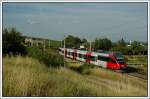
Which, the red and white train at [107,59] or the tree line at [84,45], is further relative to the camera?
the red and white train at [107,59]

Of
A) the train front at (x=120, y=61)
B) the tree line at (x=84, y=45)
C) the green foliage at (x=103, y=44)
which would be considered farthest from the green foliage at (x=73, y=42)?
the train front at (x=120, y=61)

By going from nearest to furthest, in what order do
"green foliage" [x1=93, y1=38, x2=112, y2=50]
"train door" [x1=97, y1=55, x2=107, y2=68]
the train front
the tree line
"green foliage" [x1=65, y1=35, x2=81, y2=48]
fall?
the tree line < the train front < "train door" [x1=97, y1=55, x2=107, y2=68] < "green foliage" [x1=93, y1=38, x2=112, y2=50] < "green foliage" [x1=65, y1=35, x2=81, y2=48]

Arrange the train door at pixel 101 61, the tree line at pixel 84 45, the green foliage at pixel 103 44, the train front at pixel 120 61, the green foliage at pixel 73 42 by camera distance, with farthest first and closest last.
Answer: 1. the green foliage at pixel 73 42
2. the green foliage at pixel 103 44
3. the train door at pixel 101 61
4. the train front at pixel 120 61
5. the tree line at pixel 84 45

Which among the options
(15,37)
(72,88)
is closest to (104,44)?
(15,37)

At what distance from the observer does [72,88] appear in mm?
4801

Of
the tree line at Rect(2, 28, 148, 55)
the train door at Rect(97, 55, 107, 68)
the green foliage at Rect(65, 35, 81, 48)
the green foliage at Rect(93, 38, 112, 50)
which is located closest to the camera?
the tree line at Rect(2, 28, 148, 55)

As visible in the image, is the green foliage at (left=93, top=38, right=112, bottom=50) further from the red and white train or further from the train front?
the train front

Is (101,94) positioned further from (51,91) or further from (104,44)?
(104,44)

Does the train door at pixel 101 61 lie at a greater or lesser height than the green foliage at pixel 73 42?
lesser

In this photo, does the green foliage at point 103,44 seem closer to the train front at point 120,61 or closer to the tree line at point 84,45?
the tree line at point 84,45

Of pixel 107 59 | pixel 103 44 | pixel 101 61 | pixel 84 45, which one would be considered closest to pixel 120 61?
pixel 107 59

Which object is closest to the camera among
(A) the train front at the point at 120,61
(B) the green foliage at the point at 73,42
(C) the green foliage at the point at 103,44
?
(A) the train front at the point at 120,61

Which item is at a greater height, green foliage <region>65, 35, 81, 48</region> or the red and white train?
green foliage <region>65, 35, 81, 48</region>

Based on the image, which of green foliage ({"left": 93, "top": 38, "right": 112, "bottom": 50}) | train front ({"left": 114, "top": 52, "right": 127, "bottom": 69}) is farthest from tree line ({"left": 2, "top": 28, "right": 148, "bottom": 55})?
train front ({"left": 114, "top": 52, "right": 127, "bottom": 69})
